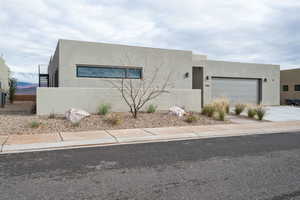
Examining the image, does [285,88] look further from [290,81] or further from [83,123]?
[83,123]

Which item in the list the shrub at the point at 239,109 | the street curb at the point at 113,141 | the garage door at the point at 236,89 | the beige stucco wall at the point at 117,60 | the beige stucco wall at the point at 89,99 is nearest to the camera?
the street curb at the point at 113,141

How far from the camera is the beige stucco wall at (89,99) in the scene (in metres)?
12.0

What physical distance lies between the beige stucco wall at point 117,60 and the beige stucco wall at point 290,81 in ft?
59.0

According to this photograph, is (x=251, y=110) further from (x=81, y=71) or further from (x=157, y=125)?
(x=81, y=71)

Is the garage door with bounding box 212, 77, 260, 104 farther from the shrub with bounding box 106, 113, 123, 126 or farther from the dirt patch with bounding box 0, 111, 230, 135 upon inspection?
the shrub with bounding box 106, 113, 123, 126

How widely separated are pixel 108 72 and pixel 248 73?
14.6 metres

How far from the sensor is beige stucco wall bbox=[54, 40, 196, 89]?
15.0 metres

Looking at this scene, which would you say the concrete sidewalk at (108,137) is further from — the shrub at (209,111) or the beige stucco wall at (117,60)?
the beige stucco wall at (117,60)

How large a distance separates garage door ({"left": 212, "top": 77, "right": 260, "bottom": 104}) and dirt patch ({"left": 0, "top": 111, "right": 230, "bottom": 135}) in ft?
31.7

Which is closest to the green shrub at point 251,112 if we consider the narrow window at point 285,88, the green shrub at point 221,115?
the green shrub at point 221,115

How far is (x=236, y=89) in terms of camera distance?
2302cm

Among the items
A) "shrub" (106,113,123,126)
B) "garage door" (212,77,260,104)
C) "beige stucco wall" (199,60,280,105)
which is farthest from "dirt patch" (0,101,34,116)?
"garage door" (212,77,260,104)

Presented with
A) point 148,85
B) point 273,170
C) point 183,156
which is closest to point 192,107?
point 148,85

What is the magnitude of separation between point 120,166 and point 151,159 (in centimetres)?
92
